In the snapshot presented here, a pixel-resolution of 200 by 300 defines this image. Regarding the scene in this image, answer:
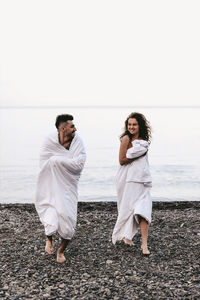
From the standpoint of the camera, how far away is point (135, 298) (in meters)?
5.07

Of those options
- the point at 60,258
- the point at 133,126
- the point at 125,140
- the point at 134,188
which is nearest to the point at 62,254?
the point at 60,258

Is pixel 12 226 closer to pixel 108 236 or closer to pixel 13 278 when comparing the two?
pixel 108 236

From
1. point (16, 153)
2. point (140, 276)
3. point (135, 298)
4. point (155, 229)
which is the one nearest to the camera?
point (135, 298)

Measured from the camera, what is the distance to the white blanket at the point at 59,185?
238 inches

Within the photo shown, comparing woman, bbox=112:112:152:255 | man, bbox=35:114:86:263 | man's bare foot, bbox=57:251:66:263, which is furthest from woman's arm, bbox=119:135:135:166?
man's bare foot, bbox=57:251:66:263

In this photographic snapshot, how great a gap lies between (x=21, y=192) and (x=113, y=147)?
18319 mm

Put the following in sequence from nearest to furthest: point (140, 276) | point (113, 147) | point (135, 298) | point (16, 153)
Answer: point (135, 298) → point (140, 276) → point (16, 153) → point (113, 147)

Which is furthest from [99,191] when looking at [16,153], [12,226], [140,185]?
[16,153]

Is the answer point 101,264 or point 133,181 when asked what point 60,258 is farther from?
point 133,181

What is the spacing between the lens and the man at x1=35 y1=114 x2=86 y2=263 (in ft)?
19.9

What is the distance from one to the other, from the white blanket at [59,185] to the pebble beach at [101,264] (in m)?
0.62

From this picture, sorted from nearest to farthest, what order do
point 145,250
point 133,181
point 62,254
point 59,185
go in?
point 59,185 → point 62,254 → point 145,250 → point 133,181

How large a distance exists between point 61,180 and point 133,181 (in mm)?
1250

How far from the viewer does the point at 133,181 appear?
22.1ft
